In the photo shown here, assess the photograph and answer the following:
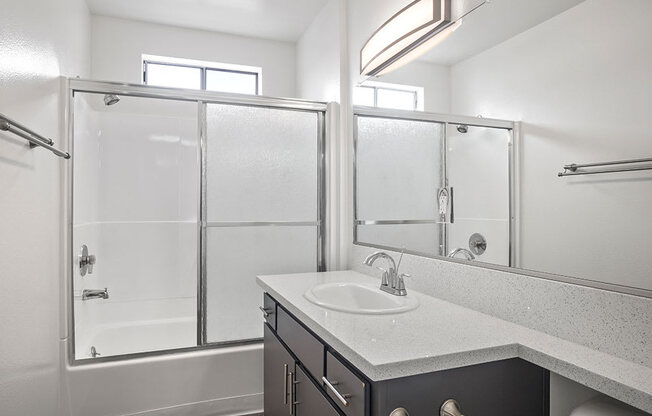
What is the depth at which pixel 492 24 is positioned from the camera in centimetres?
138

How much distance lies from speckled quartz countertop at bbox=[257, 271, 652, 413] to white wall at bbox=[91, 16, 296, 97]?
2.57 meters

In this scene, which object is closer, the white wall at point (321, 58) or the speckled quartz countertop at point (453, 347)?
the speckled quartz countertop at point (453, 347)

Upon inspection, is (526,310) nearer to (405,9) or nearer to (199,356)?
(405,9)

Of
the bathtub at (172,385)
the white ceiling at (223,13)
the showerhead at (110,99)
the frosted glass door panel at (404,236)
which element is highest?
the white ceiling at (223,13)

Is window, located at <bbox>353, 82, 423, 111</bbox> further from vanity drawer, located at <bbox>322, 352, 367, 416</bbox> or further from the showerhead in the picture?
the showerhead

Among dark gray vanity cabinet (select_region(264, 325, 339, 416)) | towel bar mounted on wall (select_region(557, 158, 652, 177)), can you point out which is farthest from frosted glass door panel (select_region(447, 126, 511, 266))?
dark gray vanity cabinet (select_region(264, 325, 339, 416))

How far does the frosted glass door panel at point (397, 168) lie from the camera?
1751mm

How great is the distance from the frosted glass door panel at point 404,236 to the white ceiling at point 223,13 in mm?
1697

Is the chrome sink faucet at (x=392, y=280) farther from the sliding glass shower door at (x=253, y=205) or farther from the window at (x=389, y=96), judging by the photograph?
the sliding glass shower door at (x=253, y=205)

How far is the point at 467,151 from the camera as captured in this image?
155 centimetres

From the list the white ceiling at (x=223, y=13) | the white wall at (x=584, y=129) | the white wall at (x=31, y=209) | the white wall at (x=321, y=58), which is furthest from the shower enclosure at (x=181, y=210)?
the white wall at (x=584, y=129)

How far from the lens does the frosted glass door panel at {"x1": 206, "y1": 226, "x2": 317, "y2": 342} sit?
7.66ft

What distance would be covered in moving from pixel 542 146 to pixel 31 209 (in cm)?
195

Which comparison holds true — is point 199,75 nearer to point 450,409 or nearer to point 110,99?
point 110,99
